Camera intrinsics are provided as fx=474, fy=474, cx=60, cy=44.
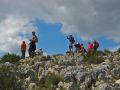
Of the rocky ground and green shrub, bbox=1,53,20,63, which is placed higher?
green shrub, bbox=1,53,20,63

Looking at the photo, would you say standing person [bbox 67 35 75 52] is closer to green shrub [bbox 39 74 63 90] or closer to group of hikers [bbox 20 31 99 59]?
group of hikers [bbox 20 31 99 59]

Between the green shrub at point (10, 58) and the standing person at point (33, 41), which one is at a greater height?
the standing person at point (33, 41)

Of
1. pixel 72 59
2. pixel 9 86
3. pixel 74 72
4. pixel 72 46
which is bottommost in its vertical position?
pixel 9 86

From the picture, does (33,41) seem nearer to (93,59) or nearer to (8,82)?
(93,59)

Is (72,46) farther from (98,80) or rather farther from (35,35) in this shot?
(98,80)

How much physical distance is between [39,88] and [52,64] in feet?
18.4

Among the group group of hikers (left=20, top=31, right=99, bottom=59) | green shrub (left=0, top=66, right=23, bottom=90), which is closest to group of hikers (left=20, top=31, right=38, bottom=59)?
group of hikers (left=20, top=31, right=99, bottom=59)

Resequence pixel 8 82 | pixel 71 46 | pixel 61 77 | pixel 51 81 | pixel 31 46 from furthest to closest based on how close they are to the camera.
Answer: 1. pixel 71 46
2. pixel 31 46
3. pixel 61 77
4. pixel 51 81
5. pixel 8 82

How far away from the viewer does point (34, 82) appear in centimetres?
2684

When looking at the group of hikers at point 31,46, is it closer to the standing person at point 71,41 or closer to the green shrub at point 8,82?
the standing person at point 71,41

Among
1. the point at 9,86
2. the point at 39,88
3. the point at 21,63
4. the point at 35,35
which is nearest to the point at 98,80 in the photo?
the point at 39,88

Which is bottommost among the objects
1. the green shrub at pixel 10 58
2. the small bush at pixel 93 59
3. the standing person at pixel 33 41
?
the small bush at pixel 93 59

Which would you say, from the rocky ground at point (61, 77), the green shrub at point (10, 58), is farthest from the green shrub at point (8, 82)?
the green shrub at point (10, 58)

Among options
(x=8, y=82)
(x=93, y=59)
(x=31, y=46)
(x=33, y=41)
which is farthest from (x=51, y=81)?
(x=31, y=46)
